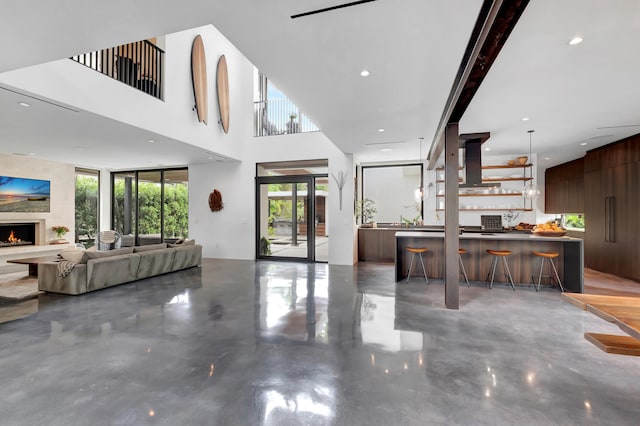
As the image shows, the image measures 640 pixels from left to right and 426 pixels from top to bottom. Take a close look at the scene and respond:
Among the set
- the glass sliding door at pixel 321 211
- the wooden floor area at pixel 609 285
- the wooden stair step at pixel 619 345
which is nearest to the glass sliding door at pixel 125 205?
the glass sliding door at pixel 321 211

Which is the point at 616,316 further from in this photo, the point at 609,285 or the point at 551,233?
the point at 609,285

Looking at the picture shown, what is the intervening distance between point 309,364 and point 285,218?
20.3ft

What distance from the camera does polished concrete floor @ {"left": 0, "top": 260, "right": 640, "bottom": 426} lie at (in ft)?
6.81

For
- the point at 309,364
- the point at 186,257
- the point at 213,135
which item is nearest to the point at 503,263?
the point at 309,364

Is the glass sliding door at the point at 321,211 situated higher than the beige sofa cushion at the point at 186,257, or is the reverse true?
the glass sliding door at the point at 321,211

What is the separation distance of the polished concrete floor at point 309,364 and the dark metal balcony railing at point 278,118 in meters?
5.46

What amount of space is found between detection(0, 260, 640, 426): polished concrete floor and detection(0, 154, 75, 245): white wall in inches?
205

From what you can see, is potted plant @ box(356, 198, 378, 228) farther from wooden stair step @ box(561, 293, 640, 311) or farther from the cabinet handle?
wooden stair step @ box(561, 293, 640, 311)

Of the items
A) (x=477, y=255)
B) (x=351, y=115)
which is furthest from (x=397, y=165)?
(x=351, y=115)

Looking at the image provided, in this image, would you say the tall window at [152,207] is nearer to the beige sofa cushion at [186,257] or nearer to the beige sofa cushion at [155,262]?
the beige sofa cushion at [186,257]

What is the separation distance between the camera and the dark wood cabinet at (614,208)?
596 centimetres

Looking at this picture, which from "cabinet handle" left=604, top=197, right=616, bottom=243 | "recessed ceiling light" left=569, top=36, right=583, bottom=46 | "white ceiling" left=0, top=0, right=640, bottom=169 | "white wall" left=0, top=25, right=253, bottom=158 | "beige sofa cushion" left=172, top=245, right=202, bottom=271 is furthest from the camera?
"beige sofa cushion" left=172, top=245, right=202, bottom=271

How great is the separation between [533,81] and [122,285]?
7.12 meters

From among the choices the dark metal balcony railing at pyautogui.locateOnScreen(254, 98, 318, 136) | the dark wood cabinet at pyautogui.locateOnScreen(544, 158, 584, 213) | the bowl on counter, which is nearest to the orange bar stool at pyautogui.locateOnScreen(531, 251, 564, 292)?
the bowl on counter
